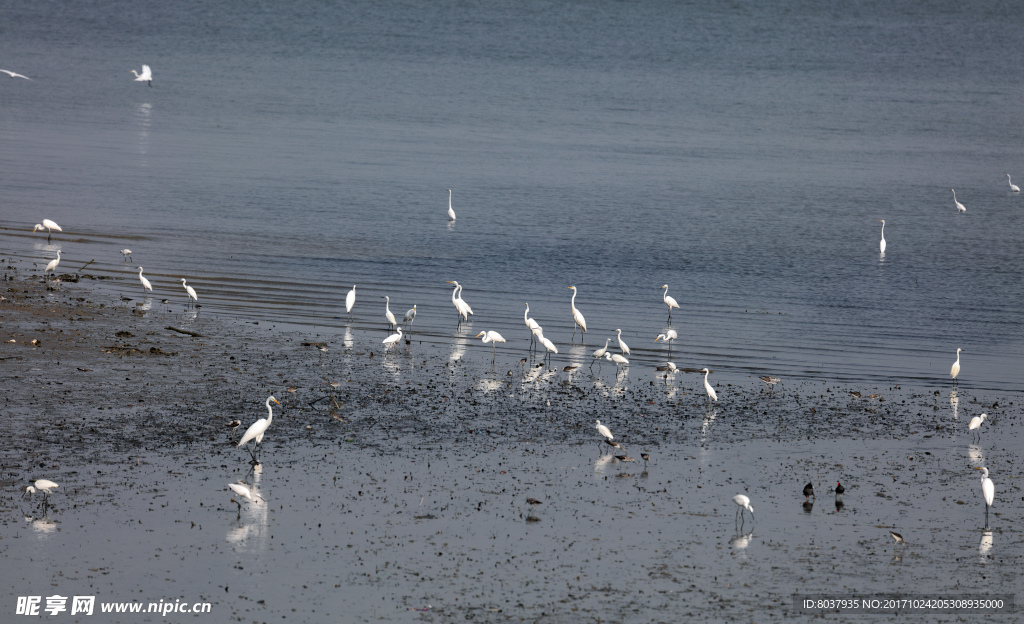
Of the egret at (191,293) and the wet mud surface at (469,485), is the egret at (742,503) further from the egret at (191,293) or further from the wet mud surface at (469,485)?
the egret at (191,293)

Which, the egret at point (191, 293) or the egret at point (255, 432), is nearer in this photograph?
the egret at point (255, 432)

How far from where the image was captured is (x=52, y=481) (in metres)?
14.1

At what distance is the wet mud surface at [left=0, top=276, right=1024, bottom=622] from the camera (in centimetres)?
1227

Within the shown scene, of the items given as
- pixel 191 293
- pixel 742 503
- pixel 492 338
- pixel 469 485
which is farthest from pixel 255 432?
pixel 191 293

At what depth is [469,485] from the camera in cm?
1529

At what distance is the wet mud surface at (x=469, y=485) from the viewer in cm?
1227

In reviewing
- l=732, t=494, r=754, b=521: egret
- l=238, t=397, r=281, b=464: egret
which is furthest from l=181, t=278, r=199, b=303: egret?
l=732, t=494, r=754, b=521: egret

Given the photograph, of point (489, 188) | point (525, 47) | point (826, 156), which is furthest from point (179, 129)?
point (525, 47)

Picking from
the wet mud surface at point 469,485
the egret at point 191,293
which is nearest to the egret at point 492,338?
the wet mud surface at point 469,485

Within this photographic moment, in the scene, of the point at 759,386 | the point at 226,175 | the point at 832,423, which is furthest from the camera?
the point at 226,175

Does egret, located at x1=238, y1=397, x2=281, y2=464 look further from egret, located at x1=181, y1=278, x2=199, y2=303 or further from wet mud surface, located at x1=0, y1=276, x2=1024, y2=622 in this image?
egret, located at x1=181, y1=278, x2=199, y2=303

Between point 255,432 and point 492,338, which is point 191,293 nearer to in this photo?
point 492,338

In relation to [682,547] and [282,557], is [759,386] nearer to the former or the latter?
[682,547]

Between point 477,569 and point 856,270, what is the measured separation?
26979 millimetres
